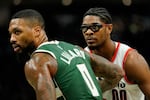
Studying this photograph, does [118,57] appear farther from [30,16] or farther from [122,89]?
[30,16]

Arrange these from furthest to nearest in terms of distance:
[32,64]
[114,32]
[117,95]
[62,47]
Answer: [114,32]
[117,95]
[62,47]
[32,64]

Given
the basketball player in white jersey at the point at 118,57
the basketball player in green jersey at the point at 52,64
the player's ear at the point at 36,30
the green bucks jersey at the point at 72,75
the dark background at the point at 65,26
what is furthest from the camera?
the dark background at the point at 65,26

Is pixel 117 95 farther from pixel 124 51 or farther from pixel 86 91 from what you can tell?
pixel 86 91

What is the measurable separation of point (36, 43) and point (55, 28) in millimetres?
4669

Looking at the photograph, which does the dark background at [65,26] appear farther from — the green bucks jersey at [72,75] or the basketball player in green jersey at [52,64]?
the green bucks jersey at [72,75]

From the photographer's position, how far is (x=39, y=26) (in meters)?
3.88

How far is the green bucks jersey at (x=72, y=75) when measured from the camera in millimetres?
3539

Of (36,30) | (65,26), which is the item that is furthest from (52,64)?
(65,26)

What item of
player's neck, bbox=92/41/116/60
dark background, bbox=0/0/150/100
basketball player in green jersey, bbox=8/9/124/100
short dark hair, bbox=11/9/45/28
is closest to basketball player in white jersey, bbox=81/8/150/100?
player's neck, bbox=92/41/116/60

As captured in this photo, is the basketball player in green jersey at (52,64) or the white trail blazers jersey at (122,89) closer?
the basketball player in green jersey at (52,64)

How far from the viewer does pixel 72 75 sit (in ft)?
11.7

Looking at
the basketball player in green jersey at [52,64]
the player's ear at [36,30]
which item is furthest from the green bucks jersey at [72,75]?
the player's ear at [36,30]

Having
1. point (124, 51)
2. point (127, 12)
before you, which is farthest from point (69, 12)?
point (124, 51)

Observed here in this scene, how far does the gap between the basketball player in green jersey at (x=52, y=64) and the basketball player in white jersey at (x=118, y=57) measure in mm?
652
